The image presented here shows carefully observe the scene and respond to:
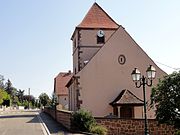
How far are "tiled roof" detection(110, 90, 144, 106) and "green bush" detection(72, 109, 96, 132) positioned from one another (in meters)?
7.99

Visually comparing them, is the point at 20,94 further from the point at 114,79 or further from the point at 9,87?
the point at 114,79

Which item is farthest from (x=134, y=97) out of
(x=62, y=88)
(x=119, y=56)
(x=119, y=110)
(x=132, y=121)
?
(x=62, y=88)

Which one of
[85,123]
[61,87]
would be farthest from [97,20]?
[61,87]

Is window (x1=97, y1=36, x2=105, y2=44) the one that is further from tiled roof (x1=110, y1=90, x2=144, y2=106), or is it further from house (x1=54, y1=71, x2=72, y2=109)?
house (x1=54, y1=71, x2=72, y2=109)

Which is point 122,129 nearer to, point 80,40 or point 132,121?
point 132,121

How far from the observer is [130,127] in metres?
26.2

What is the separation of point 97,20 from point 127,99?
40.6 ft

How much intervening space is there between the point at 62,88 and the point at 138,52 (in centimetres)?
4121

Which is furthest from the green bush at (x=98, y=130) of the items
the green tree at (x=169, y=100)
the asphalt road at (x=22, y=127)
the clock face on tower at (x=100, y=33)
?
the clock face on tower at (x=100, y=33)

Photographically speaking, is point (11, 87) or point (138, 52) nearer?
point (138, 52)

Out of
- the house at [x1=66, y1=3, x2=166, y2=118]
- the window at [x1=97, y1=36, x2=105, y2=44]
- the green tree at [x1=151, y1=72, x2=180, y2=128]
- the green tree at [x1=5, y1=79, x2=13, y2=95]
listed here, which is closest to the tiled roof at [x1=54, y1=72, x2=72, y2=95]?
the window at [x1=97, y1=36, x2=105, y2=44]

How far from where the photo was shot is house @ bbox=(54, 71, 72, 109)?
73.2 m

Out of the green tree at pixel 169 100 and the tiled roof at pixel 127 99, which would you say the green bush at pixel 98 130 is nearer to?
the green tree at pixel 169 100

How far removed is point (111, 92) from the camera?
1356 inches
